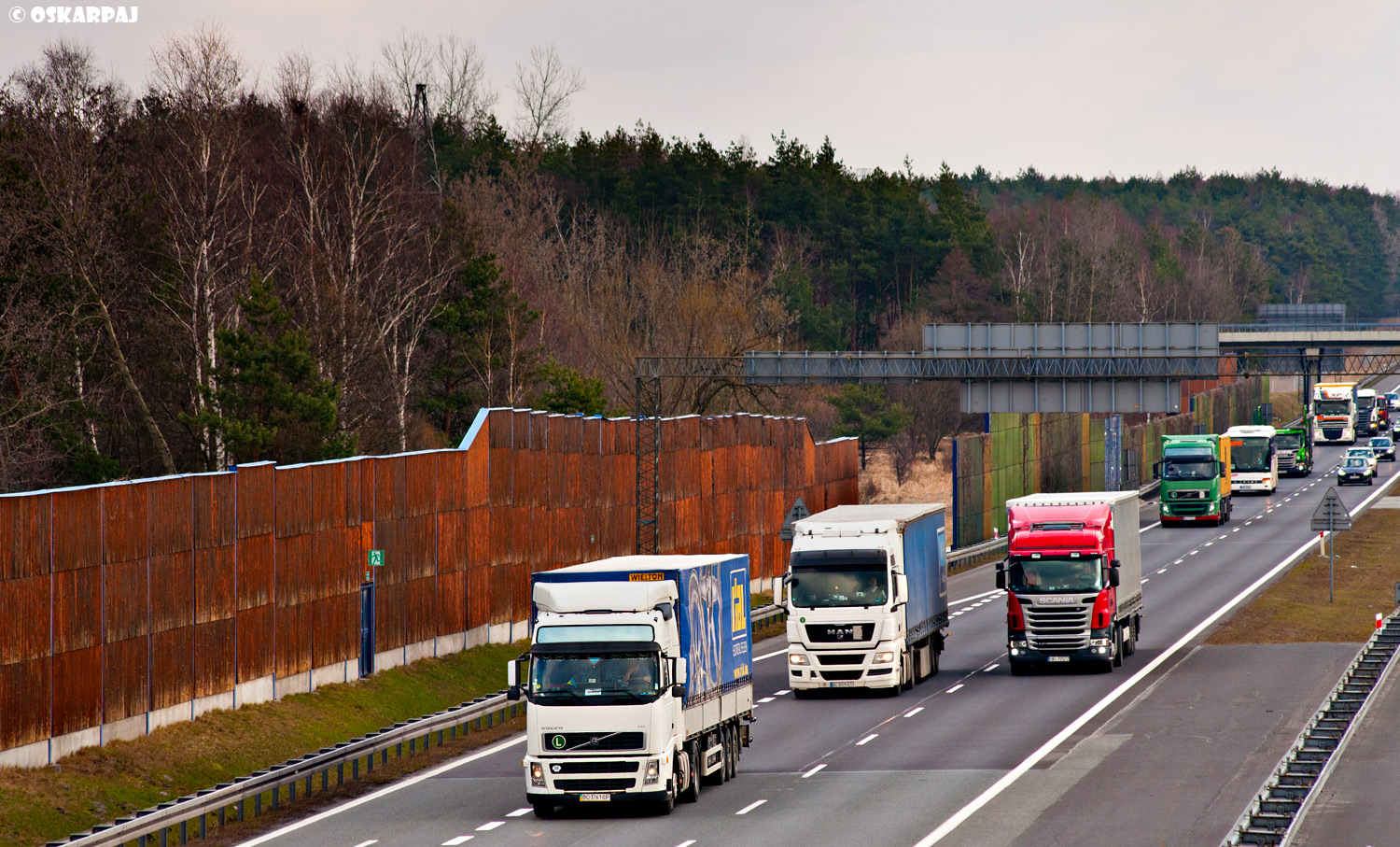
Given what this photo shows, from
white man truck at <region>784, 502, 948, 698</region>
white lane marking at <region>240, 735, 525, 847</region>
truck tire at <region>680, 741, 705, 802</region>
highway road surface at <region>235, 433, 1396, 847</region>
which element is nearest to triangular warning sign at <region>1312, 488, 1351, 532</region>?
highway road surface at <region>235, 433, 1396, 847</region>

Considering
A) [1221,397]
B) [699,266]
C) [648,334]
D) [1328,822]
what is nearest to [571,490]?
[1328,822]

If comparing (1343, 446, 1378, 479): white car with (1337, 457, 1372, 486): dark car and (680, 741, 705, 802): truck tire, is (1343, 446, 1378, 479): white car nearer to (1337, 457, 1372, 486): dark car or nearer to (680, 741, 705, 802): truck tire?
(1337, 457, 1372, 486): dark car

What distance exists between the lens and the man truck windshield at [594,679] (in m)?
23.4

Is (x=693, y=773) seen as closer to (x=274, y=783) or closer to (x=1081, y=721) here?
(x=274, y=783)

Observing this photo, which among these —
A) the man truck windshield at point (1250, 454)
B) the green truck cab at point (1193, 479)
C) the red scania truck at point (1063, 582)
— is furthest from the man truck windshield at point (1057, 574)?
the man truck windshield at point (1250, 454)

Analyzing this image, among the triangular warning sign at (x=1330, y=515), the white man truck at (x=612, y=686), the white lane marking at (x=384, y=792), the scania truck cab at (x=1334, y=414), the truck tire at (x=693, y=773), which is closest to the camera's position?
the white lane marking at (x=384, y=792)

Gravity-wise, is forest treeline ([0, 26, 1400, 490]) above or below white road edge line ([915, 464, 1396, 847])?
above

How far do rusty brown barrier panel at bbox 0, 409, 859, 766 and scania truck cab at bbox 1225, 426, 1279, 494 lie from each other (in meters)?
43.6

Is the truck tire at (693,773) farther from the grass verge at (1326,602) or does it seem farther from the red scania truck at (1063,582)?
the grass verge at (1326,602)

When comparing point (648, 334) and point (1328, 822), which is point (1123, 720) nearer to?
point (1328, 822)

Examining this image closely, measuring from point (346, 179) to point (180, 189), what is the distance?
7506 mm

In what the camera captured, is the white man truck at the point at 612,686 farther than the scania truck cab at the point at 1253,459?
No

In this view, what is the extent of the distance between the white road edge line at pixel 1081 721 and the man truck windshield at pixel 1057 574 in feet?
7.54

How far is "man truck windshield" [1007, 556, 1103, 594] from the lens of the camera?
37688mm
